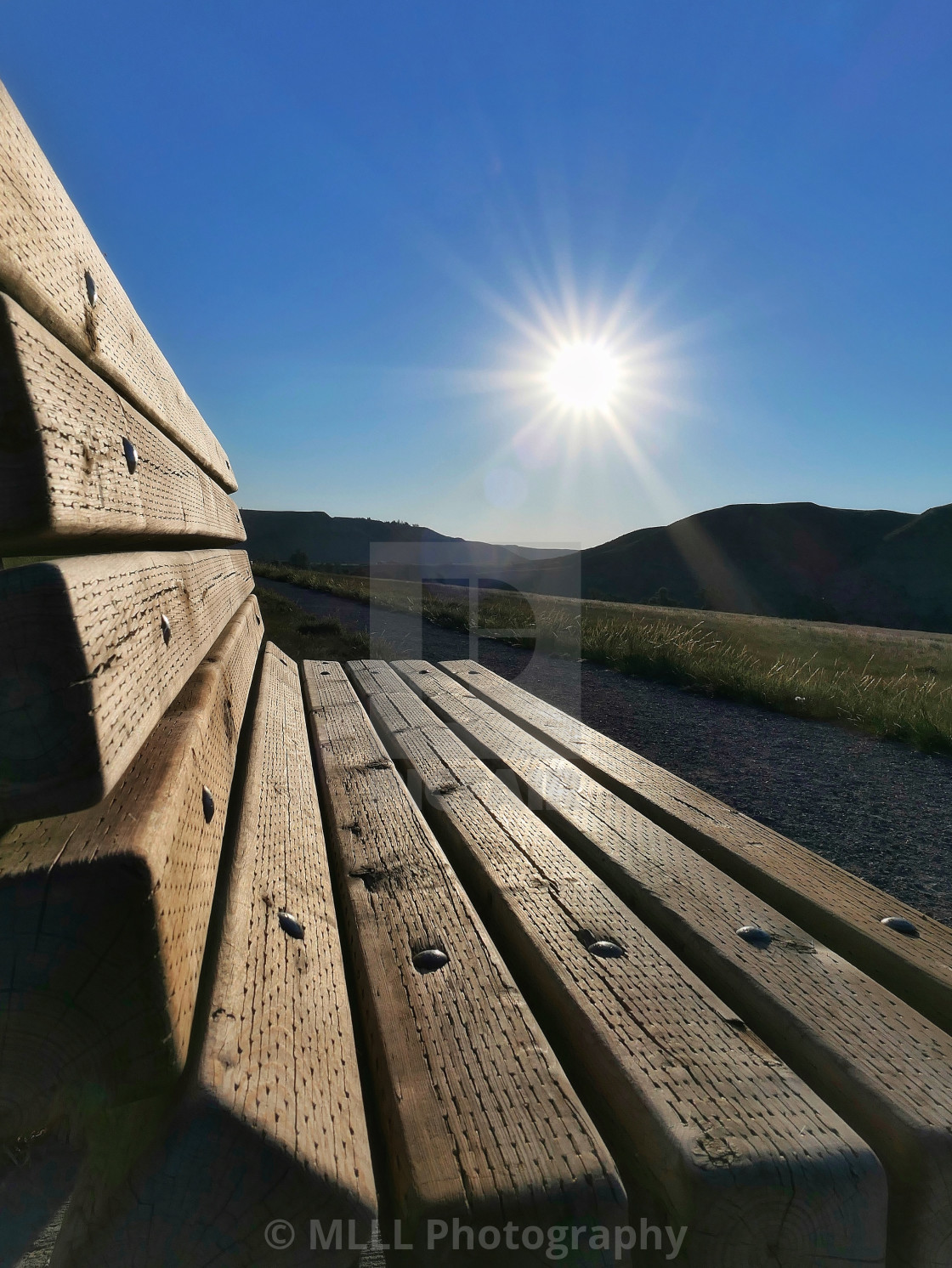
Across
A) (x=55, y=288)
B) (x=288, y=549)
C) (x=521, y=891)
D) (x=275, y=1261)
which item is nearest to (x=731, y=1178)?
(x=275, y=1261)

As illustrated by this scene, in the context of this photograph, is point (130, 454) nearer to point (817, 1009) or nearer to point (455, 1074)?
point (455, 1074)

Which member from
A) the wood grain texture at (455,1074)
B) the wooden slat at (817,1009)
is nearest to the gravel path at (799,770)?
the wooden slat at (817,1009)

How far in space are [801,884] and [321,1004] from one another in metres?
1.07

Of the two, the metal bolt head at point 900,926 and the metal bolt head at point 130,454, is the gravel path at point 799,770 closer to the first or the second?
the metal bolt head at point 900,926

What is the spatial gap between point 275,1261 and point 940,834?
3548 millimetres

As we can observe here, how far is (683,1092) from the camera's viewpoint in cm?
88

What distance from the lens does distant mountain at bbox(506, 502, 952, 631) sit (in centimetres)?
6262

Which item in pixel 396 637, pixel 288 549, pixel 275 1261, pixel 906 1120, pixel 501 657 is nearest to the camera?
pixel 275 1261

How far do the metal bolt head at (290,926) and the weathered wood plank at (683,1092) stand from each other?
1.34 ft

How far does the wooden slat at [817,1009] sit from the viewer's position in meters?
0.85

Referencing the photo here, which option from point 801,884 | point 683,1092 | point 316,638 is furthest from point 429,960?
point 316,638

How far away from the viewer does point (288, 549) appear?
263 ft

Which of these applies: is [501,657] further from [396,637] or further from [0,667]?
[0,667]

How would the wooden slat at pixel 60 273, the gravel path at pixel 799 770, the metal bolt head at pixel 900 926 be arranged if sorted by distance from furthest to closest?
1. the gravel path at pixel 799 770
2. the metal bolt head at pixel 900 926
3. the wooden slat at pixel 60 273
